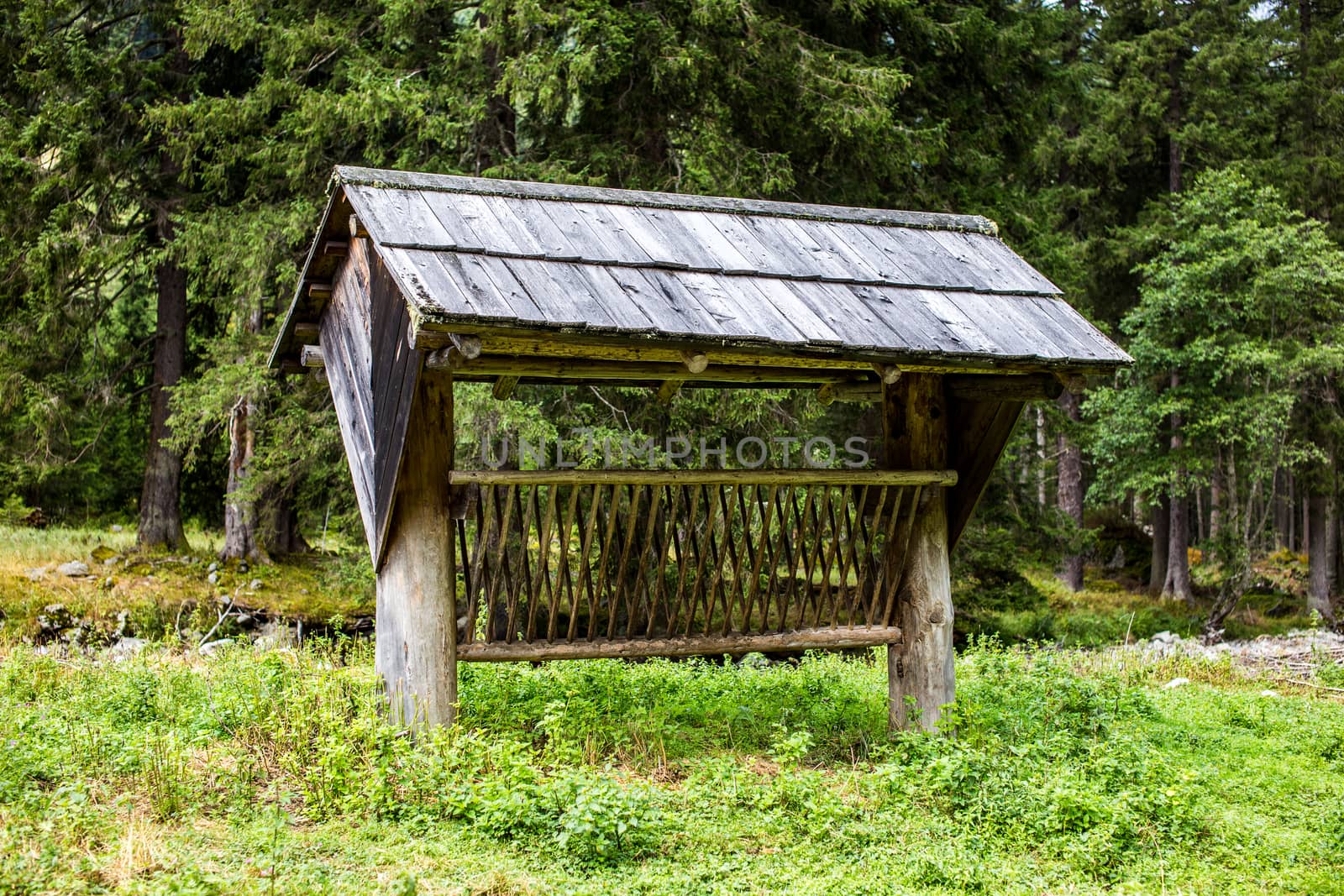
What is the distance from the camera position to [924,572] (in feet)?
24.0

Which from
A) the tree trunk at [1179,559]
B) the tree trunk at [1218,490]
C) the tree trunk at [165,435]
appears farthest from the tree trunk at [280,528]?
the tree trunk at [1179,559]

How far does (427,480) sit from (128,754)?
6.69ft

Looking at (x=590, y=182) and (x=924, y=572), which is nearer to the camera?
(x=924, y=572)

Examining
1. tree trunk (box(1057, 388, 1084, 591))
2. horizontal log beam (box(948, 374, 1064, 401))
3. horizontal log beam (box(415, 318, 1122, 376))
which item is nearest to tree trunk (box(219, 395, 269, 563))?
horizontal log beam (box(415, 318, 1122, 376))

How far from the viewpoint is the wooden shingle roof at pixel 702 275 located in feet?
18.3

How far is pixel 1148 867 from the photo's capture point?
17.5 feet

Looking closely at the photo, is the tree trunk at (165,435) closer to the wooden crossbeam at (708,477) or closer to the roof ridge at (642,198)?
the roof ridge at (642,198)

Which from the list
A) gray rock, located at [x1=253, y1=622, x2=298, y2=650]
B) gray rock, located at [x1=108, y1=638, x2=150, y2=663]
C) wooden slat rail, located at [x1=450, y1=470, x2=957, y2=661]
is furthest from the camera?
gray rock, located at [x1=108, y1=638, x2=150, y2=663]

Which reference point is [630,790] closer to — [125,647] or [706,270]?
[706,270]

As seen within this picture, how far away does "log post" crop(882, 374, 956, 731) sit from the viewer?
23.9ft

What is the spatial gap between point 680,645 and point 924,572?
1725mm

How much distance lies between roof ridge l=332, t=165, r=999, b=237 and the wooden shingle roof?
0.5 inches

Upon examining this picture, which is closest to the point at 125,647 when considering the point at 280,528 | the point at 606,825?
the point at 280,528

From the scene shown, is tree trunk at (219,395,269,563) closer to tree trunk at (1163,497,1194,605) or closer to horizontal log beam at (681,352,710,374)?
horizontal log beam at (681,352,710,374)
